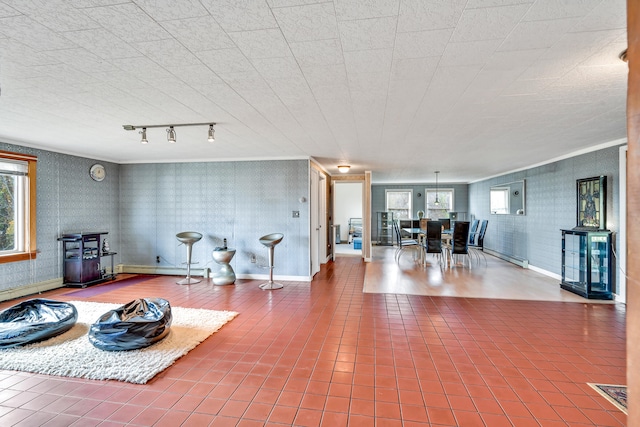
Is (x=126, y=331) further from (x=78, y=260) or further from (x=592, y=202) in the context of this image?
(x=592, y=202)

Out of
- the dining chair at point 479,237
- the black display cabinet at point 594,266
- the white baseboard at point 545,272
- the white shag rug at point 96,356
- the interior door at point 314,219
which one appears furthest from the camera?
the dining chair at point 479,237

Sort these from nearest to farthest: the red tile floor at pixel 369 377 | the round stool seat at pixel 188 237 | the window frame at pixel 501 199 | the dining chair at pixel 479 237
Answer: the red tile floor at pixel 369 377 < the round stool seat at pixel 188 237 < the dining chair at pixel 479 237 < the window frame at pixel 501 199

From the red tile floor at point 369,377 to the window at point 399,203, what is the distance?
726 centimetres

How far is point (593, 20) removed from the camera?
157 centimetres

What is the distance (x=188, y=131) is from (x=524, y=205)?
728cm

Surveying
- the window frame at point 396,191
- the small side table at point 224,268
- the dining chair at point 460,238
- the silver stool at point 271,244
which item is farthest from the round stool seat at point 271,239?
the window frame at point 396,191

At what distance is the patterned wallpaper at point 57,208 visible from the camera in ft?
15.1

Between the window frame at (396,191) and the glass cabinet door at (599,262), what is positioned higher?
the window frame at (396,191)

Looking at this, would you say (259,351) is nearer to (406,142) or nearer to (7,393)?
(7,393)

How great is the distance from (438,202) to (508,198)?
3154 millimetres

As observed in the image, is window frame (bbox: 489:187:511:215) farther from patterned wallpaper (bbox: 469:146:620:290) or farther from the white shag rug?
the white shag rug

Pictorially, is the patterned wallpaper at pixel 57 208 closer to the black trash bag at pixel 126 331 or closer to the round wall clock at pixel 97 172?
the round wall clock at pixel 97 172

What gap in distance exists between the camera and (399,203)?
36.3 ft

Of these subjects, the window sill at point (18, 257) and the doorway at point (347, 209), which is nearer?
the window sill at point (18, 257)
